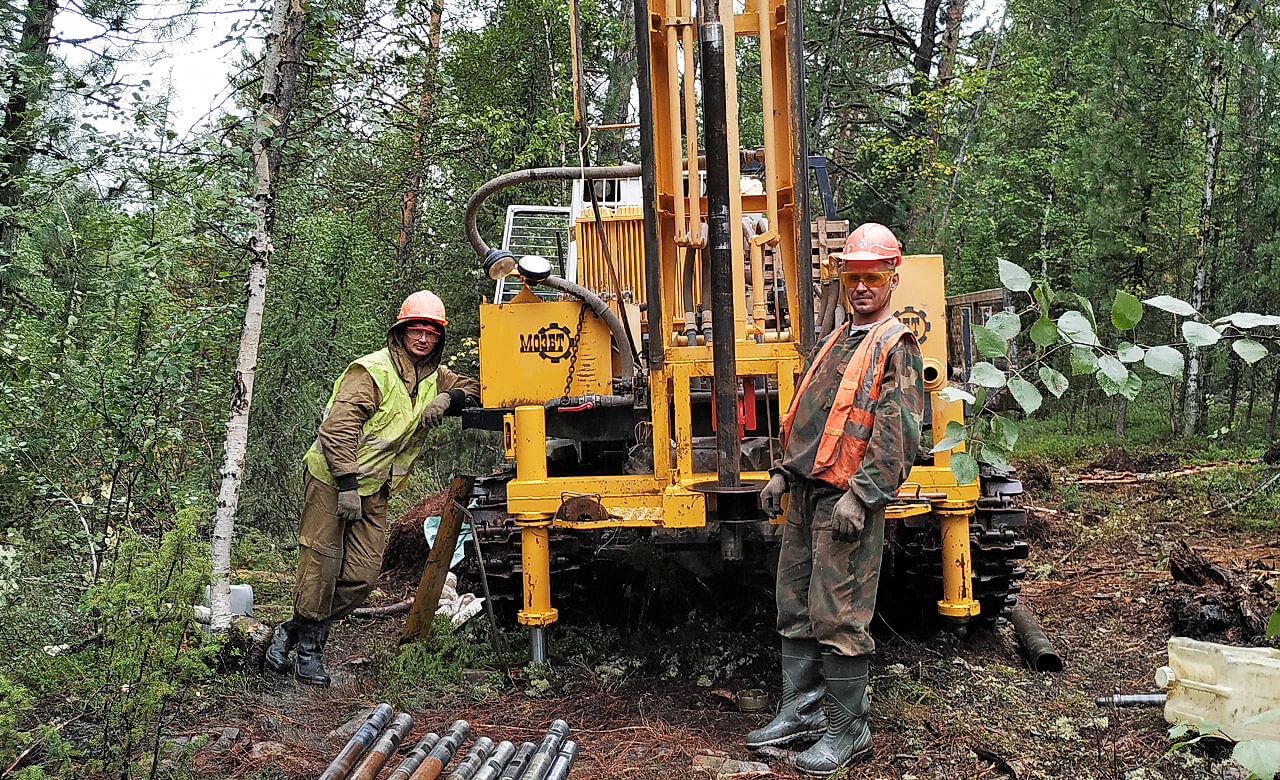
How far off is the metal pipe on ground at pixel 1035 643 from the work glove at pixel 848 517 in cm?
193

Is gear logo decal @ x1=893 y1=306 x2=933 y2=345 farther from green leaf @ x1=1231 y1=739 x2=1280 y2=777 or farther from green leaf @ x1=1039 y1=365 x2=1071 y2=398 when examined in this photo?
green leaf @ x1=1231 y1=739 x2=1280 y2=777

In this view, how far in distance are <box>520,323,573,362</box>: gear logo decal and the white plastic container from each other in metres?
3.12

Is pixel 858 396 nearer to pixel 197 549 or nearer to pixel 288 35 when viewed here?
pixel 197 549

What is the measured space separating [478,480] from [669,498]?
56.7 inches

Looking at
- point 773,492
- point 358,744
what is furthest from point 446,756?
point 773,492

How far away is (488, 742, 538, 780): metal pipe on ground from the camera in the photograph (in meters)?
4.06

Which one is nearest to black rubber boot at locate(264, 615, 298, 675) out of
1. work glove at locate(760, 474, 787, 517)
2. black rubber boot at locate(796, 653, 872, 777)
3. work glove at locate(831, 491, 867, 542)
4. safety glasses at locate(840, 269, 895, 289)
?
work glove at locate(760, 474, 787, 517)

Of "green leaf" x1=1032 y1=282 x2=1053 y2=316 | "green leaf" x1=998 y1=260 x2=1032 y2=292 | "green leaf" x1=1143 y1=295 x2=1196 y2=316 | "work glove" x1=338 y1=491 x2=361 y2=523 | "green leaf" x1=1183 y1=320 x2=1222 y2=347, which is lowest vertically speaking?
"work glove" x1=338 y1=491 x2=361 y2=523

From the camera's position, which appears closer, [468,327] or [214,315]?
[214,315]

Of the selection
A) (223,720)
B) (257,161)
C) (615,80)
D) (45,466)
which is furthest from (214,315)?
(615,80)

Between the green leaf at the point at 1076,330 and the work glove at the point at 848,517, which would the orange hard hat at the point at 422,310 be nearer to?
the work glove at the point at 848,517

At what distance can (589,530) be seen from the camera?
18.5 ft

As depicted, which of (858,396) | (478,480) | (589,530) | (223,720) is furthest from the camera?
(478,480)

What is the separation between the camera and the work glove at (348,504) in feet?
18.5
